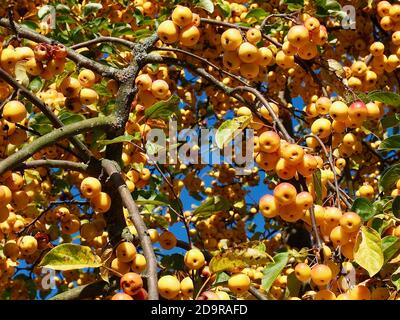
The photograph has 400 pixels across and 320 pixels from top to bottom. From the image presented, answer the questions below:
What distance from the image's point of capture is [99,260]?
6.63ft

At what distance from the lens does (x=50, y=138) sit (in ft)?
7.14

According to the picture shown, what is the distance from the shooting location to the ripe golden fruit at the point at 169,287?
78.5 inches

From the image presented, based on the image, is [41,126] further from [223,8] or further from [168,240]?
[223,8]

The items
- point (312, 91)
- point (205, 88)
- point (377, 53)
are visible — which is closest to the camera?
point (377, 53)

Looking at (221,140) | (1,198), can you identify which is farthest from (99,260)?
(221,140)

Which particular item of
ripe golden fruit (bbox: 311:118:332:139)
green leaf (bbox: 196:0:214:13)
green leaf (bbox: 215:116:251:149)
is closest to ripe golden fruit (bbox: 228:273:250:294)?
green leaf (bbox: 215:116:251:149)

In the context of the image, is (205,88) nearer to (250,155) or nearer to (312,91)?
(312,91)

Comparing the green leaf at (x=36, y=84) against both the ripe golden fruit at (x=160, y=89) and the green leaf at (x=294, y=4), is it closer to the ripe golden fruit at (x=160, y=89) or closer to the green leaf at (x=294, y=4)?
the ripe golden fruit at (x=160, y=89)

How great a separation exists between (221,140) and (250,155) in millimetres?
448

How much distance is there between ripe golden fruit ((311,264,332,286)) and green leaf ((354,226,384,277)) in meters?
0.11

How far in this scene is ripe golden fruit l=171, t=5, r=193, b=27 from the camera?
8.96 feet

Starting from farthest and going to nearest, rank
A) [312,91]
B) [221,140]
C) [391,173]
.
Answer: [312,91], [391,173], [221,140]

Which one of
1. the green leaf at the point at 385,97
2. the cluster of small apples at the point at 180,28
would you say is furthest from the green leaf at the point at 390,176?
the cluster of small apples at the point at 180,28

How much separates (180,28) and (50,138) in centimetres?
93
